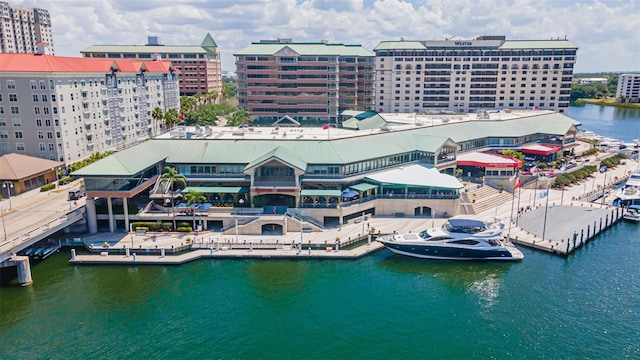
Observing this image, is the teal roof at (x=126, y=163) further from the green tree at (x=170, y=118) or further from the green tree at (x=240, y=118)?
the green tree at (x=240, y=118)

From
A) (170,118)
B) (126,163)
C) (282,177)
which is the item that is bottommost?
(282,177)

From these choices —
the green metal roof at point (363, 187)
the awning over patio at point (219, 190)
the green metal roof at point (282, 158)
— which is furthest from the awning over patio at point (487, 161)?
the awning over patio at point (219, 190)

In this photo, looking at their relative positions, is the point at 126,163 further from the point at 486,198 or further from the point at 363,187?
the point at 486,198

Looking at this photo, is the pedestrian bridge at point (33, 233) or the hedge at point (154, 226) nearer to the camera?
the pedestrian bridge at point (33, 233)

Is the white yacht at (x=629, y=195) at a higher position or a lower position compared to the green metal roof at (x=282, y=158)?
lower

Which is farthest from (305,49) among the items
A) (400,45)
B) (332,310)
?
(332,310)

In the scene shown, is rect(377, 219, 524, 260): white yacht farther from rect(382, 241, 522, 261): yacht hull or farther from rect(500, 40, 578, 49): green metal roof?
rect(500, 40, 578, 49): green metal roof

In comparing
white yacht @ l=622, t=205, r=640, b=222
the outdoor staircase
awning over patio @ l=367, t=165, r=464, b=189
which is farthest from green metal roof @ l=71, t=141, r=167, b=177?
white yacht @ l=622, t=205, r=640, b=222
